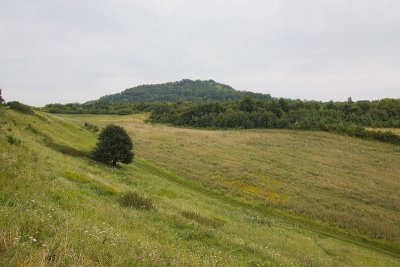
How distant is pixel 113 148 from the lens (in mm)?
35469

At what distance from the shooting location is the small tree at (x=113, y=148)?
116 feet

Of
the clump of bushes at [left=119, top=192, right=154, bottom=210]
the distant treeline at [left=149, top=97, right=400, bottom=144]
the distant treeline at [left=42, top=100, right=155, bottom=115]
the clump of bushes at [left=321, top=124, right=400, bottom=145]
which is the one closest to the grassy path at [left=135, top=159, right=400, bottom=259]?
the clump of bushes at [left=119, top=192, right=154, bottom=210]

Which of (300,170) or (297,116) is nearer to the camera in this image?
(300,170)

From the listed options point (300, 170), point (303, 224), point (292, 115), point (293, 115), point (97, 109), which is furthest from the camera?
point (97, 109)

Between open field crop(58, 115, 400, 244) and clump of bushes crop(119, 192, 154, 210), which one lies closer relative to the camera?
clump of bushes crop(119, 192, 154, 210)

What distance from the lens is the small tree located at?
35.4 meters

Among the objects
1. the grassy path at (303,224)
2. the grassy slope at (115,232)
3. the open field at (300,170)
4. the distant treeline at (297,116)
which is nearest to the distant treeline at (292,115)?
the distant treeline at (297,116)

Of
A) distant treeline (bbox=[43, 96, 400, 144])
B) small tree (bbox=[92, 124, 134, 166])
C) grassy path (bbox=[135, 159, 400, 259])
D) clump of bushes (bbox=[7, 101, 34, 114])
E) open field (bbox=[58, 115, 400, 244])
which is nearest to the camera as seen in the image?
grassy path (bbox=[135, 159, 400, 259])

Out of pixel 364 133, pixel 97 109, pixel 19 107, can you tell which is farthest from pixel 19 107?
pixel 97 109

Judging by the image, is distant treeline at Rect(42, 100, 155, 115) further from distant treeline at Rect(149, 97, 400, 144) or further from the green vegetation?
the green vegetation

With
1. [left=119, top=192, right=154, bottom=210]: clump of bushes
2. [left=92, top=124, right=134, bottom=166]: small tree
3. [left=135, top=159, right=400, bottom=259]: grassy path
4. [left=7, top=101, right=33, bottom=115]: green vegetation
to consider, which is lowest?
[left=135, top=159, right=400, bottom=259]: grassy path

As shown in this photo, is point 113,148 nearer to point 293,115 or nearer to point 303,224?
point 303,224

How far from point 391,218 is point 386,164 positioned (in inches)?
1182

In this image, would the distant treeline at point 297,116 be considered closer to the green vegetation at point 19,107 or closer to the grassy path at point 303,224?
the grassy path at point 303,224
